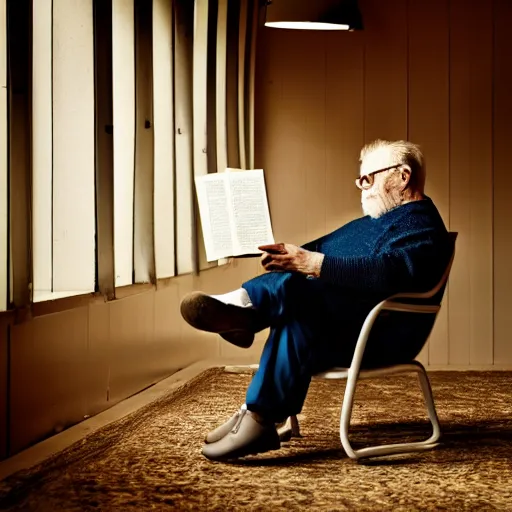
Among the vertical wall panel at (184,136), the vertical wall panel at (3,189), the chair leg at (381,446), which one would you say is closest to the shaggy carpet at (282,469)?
the chair leg at (381,446)

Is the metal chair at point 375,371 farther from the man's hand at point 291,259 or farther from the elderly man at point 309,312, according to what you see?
the man's hand at point 291,259

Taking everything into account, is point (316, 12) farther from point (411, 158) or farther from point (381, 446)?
point (381, 446)

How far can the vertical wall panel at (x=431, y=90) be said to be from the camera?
5566 millimetres

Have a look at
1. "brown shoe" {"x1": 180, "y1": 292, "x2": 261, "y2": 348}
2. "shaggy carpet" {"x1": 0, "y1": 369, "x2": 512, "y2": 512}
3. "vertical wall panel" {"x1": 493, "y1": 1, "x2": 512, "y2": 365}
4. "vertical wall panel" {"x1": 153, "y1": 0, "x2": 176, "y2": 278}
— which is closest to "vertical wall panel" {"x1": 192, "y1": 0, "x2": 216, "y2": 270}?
"vertical wall panel" {"x1": 153, "y1": 0, "x2": 176, "y2": 278}

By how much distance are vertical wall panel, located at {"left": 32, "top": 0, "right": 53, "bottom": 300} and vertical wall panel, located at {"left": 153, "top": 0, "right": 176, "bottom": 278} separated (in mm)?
1021

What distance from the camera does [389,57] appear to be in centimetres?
560

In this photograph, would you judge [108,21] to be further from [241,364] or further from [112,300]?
[241,364]

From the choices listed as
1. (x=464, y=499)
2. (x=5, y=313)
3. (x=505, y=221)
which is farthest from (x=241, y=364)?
(x=464, y=499)

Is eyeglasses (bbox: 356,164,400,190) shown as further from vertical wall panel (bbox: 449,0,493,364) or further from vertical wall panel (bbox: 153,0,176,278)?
vertical wall panel (bbox: 449,0,493,364)

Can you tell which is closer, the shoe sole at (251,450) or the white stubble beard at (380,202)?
the shoe sole at (251,450)

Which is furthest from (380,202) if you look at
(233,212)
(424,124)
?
(424,124)

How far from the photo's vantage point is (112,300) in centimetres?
365

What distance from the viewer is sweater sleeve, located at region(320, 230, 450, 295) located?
2.66 m

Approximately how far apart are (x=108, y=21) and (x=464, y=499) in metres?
2.14
